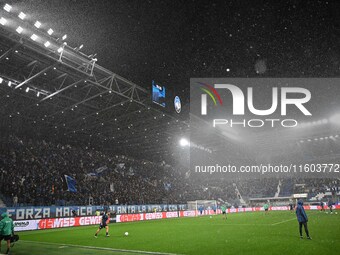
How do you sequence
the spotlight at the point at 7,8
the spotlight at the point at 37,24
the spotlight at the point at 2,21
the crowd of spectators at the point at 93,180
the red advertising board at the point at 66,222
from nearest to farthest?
1. the spotlight at the point at 7,8
2. the spotlight at the point at 2,21
3. the spotlight at the point at 37,24
4. the red advertising board at the point at 66,222
5. the crowd of spectators at the point at 93,180

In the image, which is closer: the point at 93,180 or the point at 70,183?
the point at 70,183

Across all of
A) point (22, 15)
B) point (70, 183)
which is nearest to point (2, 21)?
point (22, 15)

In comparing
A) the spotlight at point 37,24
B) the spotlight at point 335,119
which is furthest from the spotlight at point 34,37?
the spotlight at point 335,119

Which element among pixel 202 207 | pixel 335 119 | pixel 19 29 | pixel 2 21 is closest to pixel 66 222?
pixel 19 29

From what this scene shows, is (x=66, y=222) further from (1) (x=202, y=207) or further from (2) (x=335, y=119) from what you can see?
(2) (x=335, y=119)

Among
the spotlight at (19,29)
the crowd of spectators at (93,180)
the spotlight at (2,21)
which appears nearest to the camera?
the spotlight at (2,21)

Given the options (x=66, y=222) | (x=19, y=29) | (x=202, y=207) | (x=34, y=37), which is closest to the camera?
(x=19, y=29)

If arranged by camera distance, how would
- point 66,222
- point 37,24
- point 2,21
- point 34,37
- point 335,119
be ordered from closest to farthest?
A: 1. point 2,21
2. point 37,24
3. point 34,37
4. point 66,222
5. point 335,119

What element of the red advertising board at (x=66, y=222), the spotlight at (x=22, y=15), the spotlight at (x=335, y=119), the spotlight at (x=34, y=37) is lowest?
the red advertising board at (x=66, y=222)

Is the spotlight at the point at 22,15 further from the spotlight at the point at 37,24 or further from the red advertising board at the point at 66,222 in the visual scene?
the red advertising board at the point at 66,222

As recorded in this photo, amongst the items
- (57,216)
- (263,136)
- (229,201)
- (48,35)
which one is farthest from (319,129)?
(48,35)

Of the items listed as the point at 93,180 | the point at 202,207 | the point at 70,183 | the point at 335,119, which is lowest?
the point at 202,207

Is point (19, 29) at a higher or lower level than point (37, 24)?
lower

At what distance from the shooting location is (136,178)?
51406 millimetres
